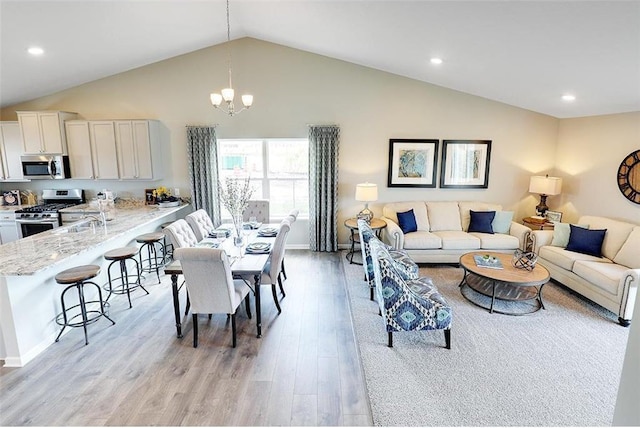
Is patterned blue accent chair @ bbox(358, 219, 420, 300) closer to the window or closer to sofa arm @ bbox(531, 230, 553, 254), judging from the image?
sofa arm @ bbox(531, 230, 553, 254)

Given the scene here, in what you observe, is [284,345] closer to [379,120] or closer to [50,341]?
[50,341]

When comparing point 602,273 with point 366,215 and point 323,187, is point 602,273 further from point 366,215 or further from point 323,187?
point 323,187

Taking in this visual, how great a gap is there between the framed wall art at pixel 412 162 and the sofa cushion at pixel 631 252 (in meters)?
2.81

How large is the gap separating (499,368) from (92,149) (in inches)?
260

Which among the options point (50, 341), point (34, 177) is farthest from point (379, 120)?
point (34, 177)

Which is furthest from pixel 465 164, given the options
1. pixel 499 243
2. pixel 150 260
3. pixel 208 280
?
pixel 150 260

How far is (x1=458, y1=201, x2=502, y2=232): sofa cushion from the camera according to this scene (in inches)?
238

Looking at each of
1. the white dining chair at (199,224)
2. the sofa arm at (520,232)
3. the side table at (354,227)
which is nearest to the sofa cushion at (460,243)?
the sofa arm at (520,232)

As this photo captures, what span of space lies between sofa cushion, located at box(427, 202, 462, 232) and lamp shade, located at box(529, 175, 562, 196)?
135 cm

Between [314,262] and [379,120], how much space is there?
2.76 m

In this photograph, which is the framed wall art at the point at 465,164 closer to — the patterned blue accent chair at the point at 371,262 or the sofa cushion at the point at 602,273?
the sofa cushion at the point at 602,273

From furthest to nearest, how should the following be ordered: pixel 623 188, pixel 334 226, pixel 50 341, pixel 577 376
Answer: pixel 334 226 < pixel 623 188 < pixel 50 341 < pixel 577 376

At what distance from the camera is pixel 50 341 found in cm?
347

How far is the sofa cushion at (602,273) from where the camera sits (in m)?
3.83
